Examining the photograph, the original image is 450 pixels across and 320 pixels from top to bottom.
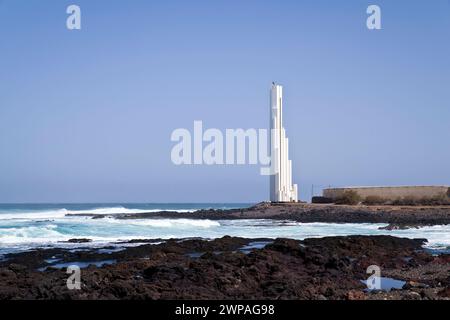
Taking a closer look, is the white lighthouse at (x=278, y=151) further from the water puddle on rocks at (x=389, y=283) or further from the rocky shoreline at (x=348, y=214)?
the water puddle on rocks at (x=389, y=283)

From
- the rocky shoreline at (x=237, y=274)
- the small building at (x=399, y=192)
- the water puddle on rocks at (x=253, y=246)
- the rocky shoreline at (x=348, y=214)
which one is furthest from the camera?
the small building at (x=399, y=192)

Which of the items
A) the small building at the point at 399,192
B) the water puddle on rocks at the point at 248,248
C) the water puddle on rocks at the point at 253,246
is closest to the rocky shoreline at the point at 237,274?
the water puddle on rocks at the point at 248,248

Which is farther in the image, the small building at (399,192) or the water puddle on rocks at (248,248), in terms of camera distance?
the small building at (399,192)

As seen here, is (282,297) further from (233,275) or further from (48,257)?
(48,257)

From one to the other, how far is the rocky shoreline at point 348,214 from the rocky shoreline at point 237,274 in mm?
14497

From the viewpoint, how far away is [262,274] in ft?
41.4

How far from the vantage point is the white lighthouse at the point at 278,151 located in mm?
49375

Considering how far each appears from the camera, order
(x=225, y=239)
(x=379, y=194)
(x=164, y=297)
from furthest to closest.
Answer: (x=379, y=194)
(x=225, y=239)
(x=164, y=297)

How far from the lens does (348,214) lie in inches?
1567

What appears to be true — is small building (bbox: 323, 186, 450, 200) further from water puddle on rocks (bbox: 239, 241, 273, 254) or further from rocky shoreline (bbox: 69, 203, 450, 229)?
water puddle on rocks (bbox: 239, 241, 273, 254)

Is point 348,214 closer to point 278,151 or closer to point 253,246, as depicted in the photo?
point 278,151
